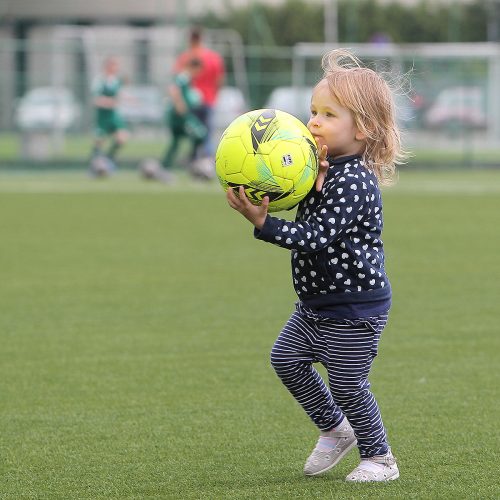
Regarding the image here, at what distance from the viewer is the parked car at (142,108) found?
27.7 m

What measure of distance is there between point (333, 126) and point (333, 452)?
1207 mm

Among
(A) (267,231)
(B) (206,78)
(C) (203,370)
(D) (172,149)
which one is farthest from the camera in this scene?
(D) (172,149)

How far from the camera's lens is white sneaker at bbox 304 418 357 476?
4.65 m

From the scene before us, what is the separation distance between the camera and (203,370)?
21.6 ft

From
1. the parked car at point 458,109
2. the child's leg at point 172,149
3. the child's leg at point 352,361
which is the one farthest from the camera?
the parked car at point 458,109

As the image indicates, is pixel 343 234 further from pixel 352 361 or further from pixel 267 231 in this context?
pixel 352 361

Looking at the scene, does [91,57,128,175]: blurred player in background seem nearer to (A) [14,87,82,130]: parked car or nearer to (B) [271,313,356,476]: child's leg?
(A) [14,87,82,130]: parked car

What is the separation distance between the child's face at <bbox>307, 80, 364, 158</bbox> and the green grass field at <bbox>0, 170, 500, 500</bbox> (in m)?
Result: 1.21

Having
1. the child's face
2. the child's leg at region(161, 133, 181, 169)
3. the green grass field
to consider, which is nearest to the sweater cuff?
the child's face

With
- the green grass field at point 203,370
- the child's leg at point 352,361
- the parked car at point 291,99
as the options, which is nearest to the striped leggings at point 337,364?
the child's leg at point 352,361

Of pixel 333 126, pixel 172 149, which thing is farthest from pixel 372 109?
pixel 172 149

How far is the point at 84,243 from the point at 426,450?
26.2 feet

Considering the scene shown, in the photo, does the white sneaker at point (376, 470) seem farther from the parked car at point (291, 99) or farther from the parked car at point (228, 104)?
the parked car at point (228, 104)

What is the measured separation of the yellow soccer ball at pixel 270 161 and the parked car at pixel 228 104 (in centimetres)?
2463
